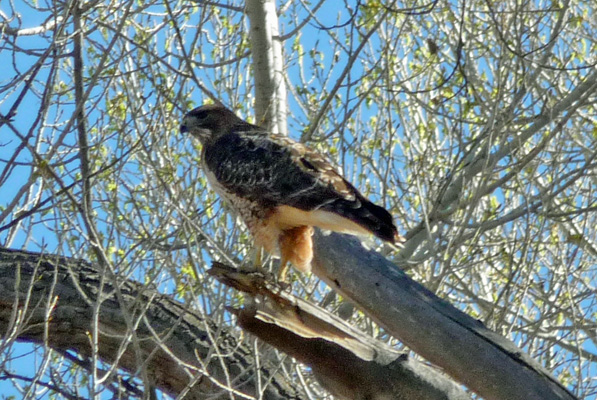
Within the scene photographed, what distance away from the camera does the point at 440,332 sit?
13.8ft

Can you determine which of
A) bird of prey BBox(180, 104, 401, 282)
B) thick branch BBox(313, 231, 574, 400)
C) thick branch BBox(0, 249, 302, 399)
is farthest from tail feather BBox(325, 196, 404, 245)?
thick branch BBox(0, 249, 302, 399)

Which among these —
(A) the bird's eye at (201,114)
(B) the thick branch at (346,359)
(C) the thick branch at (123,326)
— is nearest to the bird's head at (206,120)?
(A) the bird's eye at (201,114)

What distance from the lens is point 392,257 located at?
611cm

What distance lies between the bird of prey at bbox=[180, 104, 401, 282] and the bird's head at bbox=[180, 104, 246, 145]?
1.05 feet

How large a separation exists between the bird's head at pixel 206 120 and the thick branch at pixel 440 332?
52.3 inches

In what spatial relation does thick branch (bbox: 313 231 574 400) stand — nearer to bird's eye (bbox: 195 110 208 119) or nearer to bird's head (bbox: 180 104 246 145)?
bird's head (bbox: 180 104 246 145)

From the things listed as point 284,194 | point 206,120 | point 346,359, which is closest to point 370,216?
point 284,194

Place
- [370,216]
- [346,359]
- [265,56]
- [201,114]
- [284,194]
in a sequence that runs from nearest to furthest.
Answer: [346,359]
[370,216]
[284,194]
[265,56]
[201,114]

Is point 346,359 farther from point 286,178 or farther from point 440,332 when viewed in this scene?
point 286,178

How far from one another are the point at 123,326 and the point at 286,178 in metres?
1.19

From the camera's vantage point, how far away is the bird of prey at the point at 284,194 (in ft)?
15.3

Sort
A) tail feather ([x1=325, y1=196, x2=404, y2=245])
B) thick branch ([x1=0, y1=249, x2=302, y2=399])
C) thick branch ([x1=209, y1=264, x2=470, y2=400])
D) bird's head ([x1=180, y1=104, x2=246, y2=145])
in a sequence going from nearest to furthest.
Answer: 1. thick branch ([x1=209, y1=264, x2=470, y2=400])
2. tail feather ([x1=325, y1=196, x2=404, y2=245])
3. thick branch ([x1=0, y1=249, x2=302, y2=399])
4. bird's head ([x1=180, y1=104, x2=246, y2=145])

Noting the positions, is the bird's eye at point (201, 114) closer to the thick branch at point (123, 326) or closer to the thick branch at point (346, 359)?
the thick branch at point (123, 326)

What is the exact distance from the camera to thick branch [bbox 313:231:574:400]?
13.0 ft
